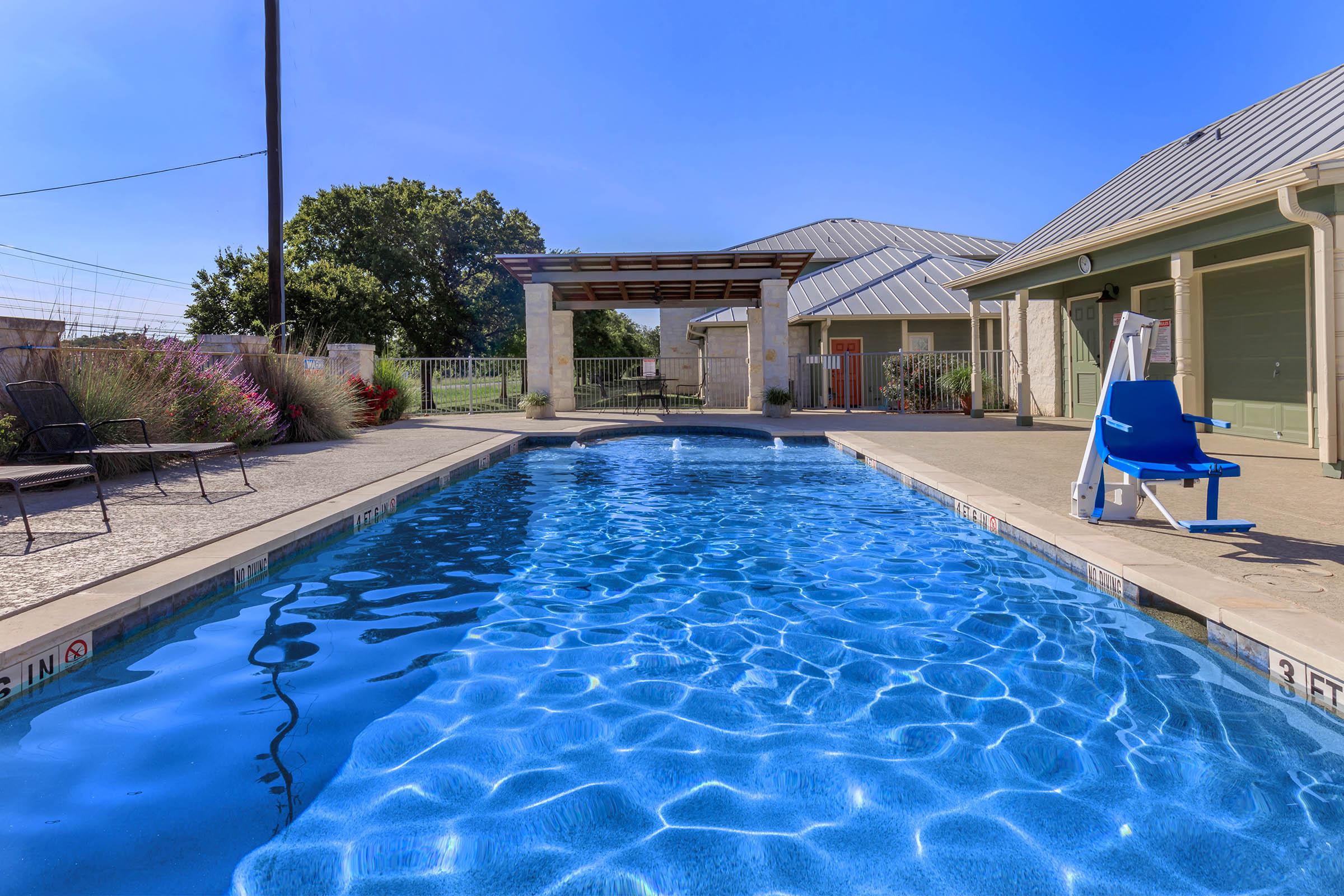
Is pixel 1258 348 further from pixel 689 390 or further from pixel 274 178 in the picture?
pixel 689 390

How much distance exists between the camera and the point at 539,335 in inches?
748

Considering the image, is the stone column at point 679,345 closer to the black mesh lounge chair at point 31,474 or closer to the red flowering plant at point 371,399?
the red flowering plant at point 371,399

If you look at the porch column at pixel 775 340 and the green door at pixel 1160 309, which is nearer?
the green door at pixel 1160 309

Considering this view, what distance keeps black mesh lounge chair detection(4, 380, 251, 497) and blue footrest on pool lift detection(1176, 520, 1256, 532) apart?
22.9ft

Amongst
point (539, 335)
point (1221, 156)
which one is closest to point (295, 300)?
point (539, 335)

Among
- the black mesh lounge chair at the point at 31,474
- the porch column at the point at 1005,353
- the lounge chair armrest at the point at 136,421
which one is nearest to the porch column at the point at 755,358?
the porch column at the point at 1005,353

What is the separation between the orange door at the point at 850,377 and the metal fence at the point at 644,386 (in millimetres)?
3175

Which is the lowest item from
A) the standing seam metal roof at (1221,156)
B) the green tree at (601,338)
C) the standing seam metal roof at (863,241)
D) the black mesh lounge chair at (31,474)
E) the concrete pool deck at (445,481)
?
the concrete pool deck at (445,481)

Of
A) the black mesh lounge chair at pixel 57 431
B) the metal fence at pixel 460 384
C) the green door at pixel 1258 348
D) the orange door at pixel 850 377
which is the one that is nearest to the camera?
the black mesh lounge chair at pixel 57 431

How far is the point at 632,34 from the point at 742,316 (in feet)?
37.6

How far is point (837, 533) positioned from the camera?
6270mm

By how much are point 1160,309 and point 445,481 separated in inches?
448

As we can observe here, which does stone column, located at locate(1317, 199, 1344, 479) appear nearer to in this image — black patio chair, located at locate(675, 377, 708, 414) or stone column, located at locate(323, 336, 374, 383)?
stone column, located at locate(323, 336, 374, 383)

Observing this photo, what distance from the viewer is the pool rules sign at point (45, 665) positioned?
9.57 feet
